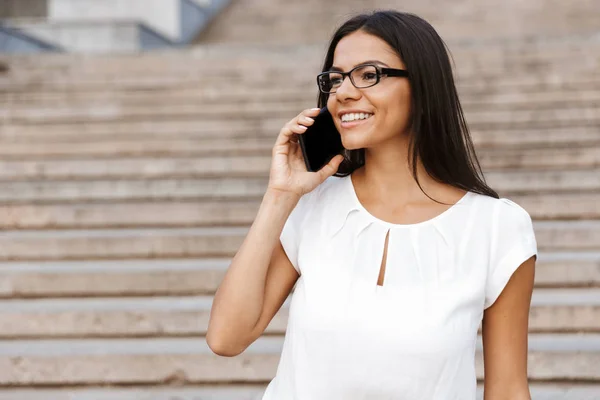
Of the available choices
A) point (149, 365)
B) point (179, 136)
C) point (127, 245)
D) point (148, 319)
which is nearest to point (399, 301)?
point (149, 365)

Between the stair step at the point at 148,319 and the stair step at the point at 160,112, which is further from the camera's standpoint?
the stair step at the point at 160,112

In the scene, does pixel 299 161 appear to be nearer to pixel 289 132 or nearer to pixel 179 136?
pixel 289 132

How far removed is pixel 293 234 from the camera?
69.7 inches

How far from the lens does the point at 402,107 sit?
1689 millimetres

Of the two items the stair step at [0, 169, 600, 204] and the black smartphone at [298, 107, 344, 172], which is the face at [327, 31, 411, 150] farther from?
the stair step at [0, 169, 600, 204]

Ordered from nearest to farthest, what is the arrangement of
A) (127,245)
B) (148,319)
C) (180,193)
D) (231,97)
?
1. (148,319)
2. (127,245)
3. (180,193)
4. (231,97)

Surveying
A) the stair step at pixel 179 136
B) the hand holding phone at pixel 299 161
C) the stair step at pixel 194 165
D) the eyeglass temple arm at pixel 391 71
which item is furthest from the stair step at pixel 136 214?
the eyeglass temple arm at pixel 391 71

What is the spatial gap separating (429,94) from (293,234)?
471mm

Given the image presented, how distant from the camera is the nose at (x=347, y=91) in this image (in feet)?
5.44

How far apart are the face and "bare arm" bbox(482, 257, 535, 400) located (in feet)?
1.47

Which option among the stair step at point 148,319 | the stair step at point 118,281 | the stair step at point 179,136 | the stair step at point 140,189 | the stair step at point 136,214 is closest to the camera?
the stair step at point 148,319

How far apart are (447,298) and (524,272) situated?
0.19 m

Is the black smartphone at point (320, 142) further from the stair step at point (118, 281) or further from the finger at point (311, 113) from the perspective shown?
the stair step at point (118, 281)

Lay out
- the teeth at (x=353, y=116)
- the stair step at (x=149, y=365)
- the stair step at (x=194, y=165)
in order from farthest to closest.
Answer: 1. the stair step at (x=194, y=165)
2. the stair step at (x=149, y=365)
3. the teeth at (x=353, y=116)
